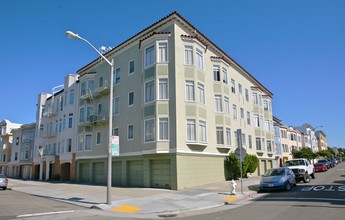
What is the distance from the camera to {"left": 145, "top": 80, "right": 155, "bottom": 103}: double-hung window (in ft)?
75.4

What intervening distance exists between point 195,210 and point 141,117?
12640 mm

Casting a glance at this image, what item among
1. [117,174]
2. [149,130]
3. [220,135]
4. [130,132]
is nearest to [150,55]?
[149,130]

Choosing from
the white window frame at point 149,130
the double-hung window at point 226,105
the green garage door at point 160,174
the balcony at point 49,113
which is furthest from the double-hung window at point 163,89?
the balcony at point 49,113

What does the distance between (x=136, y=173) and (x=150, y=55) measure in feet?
34.3

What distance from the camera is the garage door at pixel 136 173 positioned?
2342cm

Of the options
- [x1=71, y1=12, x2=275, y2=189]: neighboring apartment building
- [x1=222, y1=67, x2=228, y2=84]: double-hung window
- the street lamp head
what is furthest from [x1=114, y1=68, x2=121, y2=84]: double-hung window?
the street lamp head

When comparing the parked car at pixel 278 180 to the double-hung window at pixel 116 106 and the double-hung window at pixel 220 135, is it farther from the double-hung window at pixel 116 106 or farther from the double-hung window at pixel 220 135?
the double-hung window at pixel 116 106

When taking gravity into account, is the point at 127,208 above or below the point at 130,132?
below

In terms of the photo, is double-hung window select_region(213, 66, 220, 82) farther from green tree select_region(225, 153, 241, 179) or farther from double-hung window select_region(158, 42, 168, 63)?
green tree select_region(225, 153, 241, 179)

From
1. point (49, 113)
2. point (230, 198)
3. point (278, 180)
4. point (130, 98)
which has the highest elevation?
point (49, 113)

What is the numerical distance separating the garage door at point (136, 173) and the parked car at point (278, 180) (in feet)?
33.6

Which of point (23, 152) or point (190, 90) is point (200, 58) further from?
point (23, 152)

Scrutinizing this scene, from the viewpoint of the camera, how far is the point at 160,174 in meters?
21.7

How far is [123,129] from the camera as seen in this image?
26031 millimetres
